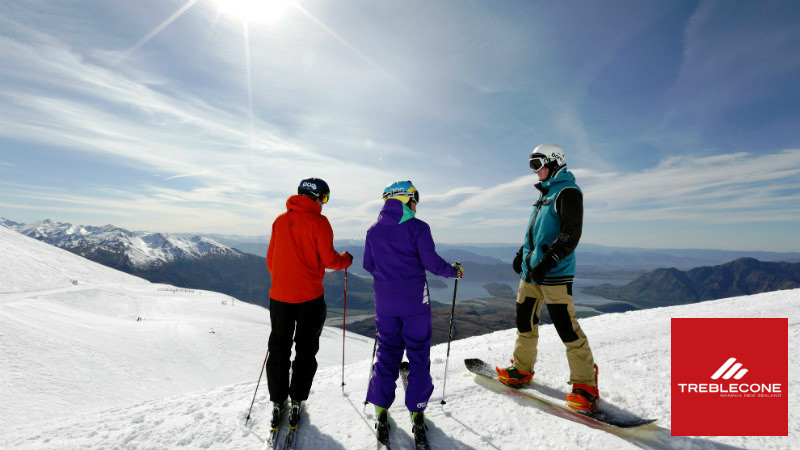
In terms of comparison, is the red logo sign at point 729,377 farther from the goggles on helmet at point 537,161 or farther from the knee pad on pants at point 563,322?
the goggles on helmet at point 537,161

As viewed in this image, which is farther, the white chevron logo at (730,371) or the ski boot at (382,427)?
the white chevron logo at (730,371)

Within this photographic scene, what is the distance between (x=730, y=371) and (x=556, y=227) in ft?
9.34

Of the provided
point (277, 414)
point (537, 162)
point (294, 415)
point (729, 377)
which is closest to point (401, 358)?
point (294, 415)

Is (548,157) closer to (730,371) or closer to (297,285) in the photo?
(730,371)

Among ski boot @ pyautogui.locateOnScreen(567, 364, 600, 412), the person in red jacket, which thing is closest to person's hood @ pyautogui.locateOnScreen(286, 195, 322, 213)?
the person in red jacket

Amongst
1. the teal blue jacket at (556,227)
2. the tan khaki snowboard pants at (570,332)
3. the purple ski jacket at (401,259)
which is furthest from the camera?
the tan khaki snowboard pants at (570,332)

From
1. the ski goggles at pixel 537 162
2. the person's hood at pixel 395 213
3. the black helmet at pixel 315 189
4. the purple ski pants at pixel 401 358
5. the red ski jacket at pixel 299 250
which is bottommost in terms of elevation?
the purple ski pants at pixel 401 358

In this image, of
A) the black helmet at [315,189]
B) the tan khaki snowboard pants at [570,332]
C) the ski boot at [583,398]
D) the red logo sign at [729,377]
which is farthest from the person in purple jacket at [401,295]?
the red logo sign at [729,377]

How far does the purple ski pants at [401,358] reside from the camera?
3709mm

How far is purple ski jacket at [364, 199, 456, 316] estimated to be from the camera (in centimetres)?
376

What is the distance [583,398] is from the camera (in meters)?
3.98

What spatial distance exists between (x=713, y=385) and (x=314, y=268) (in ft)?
17.9

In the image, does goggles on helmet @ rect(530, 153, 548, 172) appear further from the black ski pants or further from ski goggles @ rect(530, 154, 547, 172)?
the black ski pants

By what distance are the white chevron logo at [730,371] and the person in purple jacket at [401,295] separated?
368 centimetres
